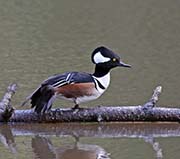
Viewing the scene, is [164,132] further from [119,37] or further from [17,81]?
[119,37]

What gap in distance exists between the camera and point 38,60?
37.4 feet

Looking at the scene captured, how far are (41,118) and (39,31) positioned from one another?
727 cm

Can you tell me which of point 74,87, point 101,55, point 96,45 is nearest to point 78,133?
point 74,87

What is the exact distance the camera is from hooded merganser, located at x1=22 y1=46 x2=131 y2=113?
7.21 m

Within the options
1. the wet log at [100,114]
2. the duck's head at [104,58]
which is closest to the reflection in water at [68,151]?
the wet log at [100,114]

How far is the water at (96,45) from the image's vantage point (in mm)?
6992

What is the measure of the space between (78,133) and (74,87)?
0.48 meters

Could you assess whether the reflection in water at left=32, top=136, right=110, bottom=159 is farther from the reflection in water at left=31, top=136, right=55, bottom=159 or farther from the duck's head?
the duck's head

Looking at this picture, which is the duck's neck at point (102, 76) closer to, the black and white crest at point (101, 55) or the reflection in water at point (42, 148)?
the black and white crest at point (101, 55)

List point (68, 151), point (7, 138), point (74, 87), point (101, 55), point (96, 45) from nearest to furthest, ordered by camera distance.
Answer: point (68, 151) < point (7, 138) < point (74, 87) < point (101, 55) < point (96, 45)

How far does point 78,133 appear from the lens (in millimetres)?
7254

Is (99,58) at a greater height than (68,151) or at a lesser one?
greater

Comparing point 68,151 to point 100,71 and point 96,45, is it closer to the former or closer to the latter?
point 100,71

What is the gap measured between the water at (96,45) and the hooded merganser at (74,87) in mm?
343
